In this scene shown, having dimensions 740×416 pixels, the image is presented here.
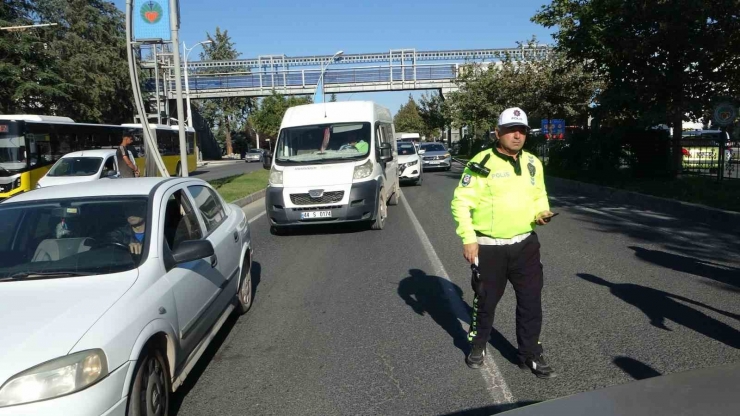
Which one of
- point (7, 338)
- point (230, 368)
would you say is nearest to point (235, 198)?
point (230, 368)

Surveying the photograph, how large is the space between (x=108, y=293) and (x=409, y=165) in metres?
18.9

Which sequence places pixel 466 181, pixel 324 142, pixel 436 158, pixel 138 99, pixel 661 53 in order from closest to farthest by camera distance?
pixel 466 181 → pixel 324 142 → pixel 138 99 → pixel 661 53 → pixel 436 158

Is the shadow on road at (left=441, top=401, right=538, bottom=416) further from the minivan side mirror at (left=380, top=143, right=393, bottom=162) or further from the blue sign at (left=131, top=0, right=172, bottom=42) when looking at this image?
the blue sign at (left=131, top=0, right=172, bottom=42)

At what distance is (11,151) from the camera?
19.1m

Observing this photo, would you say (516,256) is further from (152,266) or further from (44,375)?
(44,375)

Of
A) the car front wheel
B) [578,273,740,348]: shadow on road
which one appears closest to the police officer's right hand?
the car front wheel

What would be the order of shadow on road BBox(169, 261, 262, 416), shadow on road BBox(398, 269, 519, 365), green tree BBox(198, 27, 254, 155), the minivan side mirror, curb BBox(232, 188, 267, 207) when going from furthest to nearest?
green tree BBox(198, 27, 254, 155) → curb BBox(232, 188, 267, 207) → the minivan side mirror → shadow on road BBox(398, 269, 519, 365) → shadow on road BBox(169, 261, 262, 416)

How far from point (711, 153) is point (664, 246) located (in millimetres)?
10476

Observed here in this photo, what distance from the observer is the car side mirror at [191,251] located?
4.12 metres

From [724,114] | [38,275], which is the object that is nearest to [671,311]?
[38,275]

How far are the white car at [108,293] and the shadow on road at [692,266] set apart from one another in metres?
5.29

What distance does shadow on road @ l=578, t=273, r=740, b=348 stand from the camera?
5148 mm

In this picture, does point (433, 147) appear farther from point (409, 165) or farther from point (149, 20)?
point (149, 20)

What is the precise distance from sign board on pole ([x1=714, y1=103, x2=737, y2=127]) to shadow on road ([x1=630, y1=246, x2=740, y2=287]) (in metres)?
8.02
